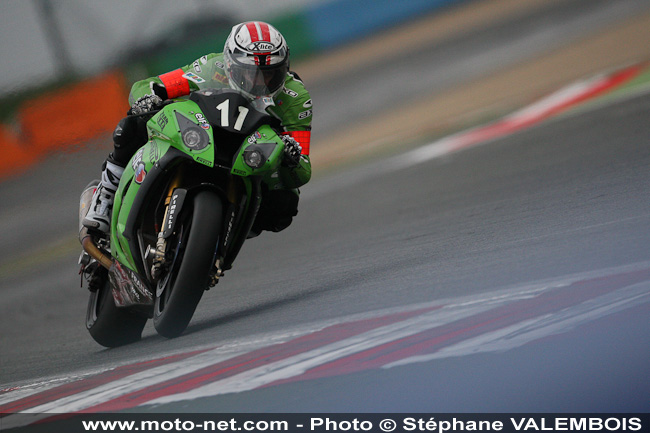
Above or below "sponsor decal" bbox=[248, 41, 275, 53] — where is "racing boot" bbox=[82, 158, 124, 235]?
below

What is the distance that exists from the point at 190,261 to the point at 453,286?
133cm

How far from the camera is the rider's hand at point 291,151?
5.09 m


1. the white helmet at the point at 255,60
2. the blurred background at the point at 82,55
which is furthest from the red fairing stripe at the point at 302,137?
the blurred background at the point at 82,55

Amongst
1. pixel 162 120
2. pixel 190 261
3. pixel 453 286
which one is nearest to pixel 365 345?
pixel 453 286

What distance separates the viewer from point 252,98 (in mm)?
5172

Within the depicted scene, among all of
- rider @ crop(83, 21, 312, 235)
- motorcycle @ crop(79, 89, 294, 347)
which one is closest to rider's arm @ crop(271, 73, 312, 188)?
rider @ crop(83, 21, 312, 235)

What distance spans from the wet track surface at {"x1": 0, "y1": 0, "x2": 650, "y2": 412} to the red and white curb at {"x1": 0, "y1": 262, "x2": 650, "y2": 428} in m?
0.02

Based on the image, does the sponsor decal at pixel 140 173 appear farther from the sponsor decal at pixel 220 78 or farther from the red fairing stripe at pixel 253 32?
the red fairing stripe at pixel 253 32

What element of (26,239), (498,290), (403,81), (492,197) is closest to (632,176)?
(492,197)

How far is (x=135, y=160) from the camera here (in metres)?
5.37

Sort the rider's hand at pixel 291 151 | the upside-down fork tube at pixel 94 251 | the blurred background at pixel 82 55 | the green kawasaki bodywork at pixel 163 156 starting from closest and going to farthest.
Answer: the green kawasaki bodywork at pixel 163 156
the rider's hand at pixel 291 151
the upside-down fork tube at pixel 94 251
the blurred background at pixel 82 55

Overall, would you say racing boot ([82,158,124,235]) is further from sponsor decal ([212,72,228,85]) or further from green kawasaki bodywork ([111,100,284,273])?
sponsor decal ([212,72,228,85])

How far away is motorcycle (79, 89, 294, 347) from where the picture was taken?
4781 mm

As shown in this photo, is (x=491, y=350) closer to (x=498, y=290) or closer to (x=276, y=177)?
(x=498, y=290)
